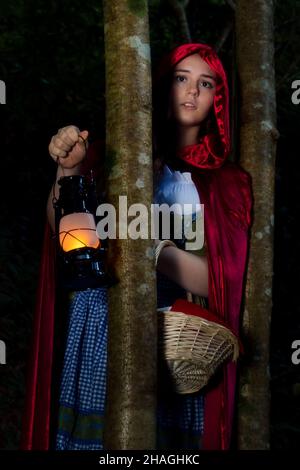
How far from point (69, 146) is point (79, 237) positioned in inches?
15.2

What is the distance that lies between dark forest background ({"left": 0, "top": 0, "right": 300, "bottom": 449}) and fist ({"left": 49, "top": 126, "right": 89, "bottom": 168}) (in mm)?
2819

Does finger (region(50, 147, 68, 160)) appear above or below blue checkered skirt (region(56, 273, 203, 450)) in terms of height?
above

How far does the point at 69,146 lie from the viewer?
3.17 meters

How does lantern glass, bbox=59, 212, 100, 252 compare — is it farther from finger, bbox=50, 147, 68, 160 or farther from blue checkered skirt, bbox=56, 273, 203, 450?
blue checkered skirt, bbox=56, 273, 203, 450

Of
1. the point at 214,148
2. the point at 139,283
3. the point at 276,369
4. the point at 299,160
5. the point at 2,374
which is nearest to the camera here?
the point at 139,283

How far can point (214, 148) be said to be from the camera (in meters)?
3.81

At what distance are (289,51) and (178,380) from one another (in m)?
4.63

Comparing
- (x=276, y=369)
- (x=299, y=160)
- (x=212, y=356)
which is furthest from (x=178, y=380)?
(x=299, y=160)

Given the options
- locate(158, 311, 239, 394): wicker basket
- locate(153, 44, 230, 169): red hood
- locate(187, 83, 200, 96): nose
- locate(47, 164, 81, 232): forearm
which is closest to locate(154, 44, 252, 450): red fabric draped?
locate(153, 44, 230, 169): red hood

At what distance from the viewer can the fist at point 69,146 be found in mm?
3148

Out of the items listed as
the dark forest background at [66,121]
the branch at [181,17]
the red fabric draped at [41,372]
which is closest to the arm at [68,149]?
the red fabric draped at [41,372]

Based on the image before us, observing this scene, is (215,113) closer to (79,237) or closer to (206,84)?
(206,84)

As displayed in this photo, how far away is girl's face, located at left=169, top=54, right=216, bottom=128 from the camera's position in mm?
3768

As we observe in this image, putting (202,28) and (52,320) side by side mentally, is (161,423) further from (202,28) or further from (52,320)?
(202,28)
